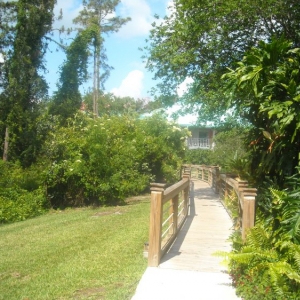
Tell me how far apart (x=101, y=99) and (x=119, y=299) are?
4881 cm

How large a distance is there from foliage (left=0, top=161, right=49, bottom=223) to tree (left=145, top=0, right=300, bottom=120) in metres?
7.02

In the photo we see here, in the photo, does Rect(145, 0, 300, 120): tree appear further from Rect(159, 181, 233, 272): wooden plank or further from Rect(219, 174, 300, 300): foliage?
Rect(219, 174, 300, 300): foliage

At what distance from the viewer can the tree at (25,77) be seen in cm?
2325

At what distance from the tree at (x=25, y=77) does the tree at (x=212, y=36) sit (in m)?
9.08

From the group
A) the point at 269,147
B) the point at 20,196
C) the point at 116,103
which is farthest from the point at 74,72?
the point at 116,103

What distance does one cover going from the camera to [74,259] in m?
6.98

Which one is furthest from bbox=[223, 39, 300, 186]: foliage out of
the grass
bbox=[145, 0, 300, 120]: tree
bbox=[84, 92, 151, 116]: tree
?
bbox=[84, 92, 151, 116]: tree

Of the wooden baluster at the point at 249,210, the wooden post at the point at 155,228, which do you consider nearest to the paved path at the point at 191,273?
the wooden post at the point at 155,228

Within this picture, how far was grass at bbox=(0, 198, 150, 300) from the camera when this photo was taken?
17.8ft

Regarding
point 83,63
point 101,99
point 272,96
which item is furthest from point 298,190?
point 101,99

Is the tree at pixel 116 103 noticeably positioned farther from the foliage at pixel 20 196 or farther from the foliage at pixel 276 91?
the foliage at pixel 276 91

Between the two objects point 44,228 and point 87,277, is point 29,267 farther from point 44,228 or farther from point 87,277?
point 44,228

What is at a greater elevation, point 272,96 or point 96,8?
point 96,8

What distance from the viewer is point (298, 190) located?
538cm
